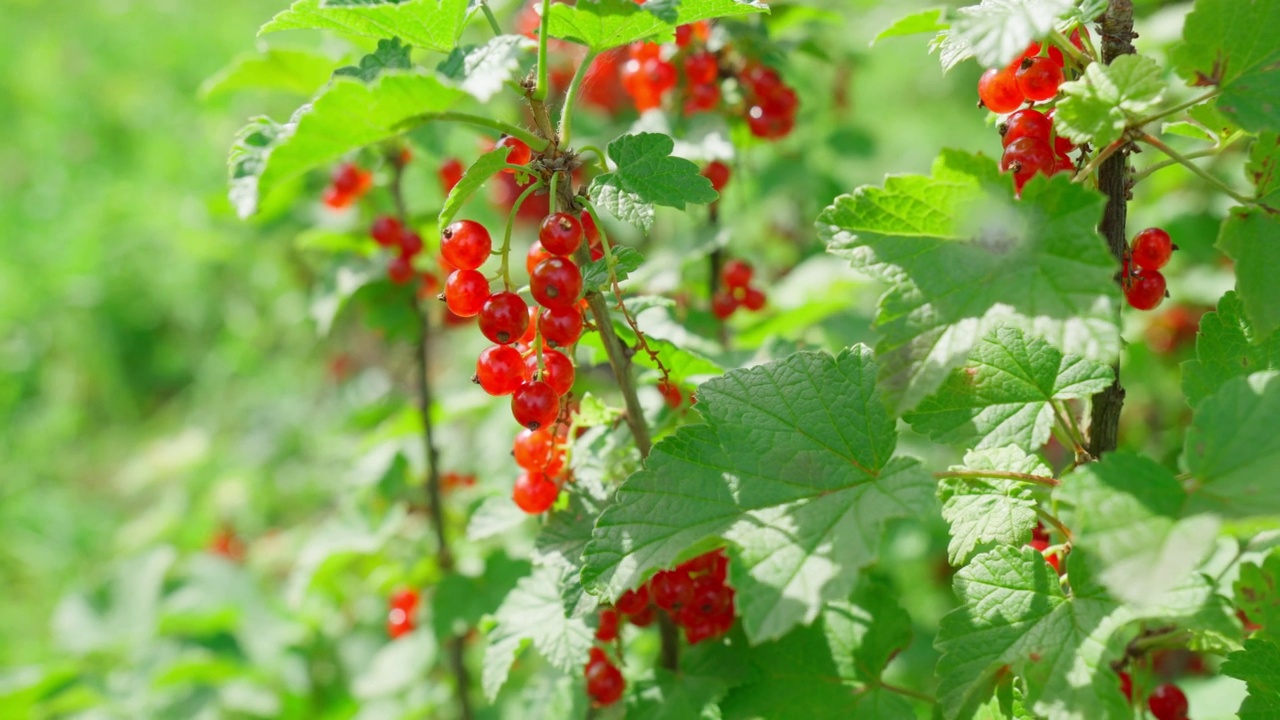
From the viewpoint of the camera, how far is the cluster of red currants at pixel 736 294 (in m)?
2.24

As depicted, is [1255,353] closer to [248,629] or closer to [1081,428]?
[1081,428]

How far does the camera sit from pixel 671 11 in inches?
47.1

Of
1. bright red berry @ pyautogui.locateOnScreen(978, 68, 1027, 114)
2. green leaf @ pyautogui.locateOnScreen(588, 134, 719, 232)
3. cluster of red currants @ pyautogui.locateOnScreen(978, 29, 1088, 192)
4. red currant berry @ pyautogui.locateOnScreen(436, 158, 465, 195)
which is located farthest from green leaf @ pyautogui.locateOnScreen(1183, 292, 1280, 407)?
red currant berry @ pyautogui.locateOnScreen(436, 158, 465, 195)

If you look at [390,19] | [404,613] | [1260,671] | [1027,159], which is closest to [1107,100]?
[1027,159]

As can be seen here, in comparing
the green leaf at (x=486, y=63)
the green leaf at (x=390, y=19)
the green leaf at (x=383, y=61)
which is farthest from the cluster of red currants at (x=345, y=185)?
the green leaf at (x=486, y=63)

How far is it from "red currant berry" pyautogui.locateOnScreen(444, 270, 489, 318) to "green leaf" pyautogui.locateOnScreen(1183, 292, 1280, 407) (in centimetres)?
104

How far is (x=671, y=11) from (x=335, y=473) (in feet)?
9.59

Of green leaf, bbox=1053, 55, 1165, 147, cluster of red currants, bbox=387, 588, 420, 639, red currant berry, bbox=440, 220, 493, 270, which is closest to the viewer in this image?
green leaf, bbox=1053, 55, 1165, 147

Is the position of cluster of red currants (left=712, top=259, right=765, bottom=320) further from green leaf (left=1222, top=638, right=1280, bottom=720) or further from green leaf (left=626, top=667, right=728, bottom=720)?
green leaf (left=1222, top=638, right=1280, bottom=720)

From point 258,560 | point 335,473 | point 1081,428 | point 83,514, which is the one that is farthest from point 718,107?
point 83,514

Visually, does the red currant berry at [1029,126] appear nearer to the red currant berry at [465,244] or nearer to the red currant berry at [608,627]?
the red currant berry at [465,244]

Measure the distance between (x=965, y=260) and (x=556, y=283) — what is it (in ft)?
1.71

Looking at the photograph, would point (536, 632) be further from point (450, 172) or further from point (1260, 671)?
point (450, 172)

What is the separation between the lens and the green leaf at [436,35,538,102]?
1.01 metres
